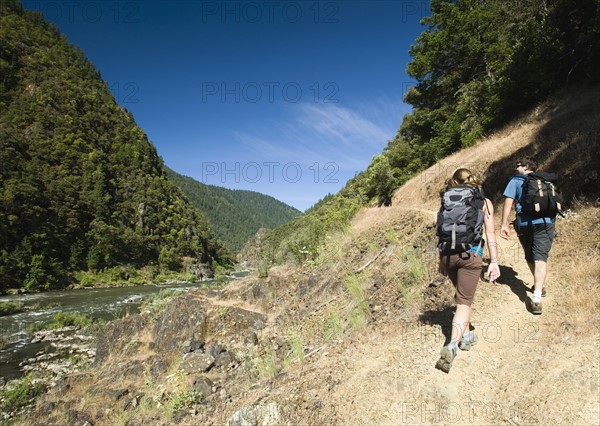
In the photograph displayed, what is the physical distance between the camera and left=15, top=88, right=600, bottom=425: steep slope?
3895 mm

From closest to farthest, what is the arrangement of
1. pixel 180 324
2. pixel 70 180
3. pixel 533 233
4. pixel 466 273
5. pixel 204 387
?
pixel 466 273 → pixel 533 233 → pixel 204 387 → pixel 180 324 → pixel 70 180

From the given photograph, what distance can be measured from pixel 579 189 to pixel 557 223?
1401 millimetres

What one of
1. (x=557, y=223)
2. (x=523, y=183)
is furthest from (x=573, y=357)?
(x=557, y=223)

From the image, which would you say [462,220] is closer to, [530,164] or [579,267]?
[530,164]

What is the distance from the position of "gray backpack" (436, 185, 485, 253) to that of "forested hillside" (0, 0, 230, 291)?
61.7 meters

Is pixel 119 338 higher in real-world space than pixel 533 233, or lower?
lower

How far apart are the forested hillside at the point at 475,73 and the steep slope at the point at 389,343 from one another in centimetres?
194

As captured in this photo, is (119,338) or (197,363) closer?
(197,363)

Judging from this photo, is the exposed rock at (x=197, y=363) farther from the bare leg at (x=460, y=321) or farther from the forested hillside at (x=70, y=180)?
the forested hillside at (x=70, y=180)

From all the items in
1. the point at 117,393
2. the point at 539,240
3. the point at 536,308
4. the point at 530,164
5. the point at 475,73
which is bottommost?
the point at 117,393

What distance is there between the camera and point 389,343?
5348 mm

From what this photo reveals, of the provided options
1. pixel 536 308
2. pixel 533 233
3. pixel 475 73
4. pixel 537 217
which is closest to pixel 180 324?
pixel 536 308

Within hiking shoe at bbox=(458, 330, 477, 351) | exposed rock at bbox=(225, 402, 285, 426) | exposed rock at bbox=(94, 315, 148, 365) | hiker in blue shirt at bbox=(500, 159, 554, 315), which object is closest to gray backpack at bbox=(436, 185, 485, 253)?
hiker in blue shirt at bbox=(500, 159, 554, 315)

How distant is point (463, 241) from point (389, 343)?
2322 mm
